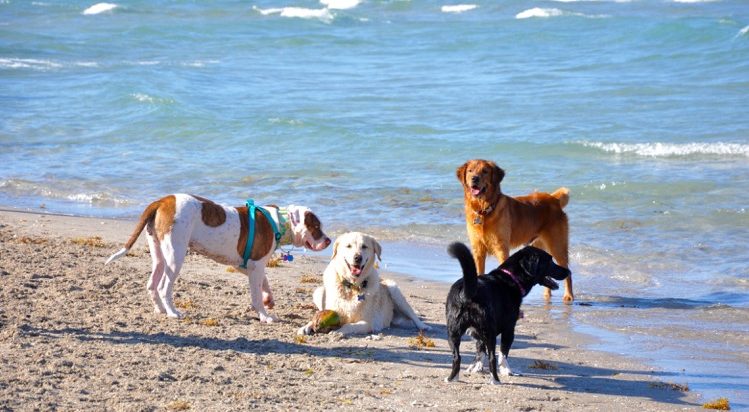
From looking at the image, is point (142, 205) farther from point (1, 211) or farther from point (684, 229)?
point (684, 229)

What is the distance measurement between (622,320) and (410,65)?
957 inches

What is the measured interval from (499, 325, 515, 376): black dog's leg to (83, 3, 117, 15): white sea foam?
48.1 m

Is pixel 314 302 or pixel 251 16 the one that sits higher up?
pixel 251 16

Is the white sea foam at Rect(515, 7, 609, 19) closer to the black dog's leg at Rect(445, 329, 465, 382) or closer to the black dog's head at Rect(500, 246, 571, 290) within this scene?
the black dog's head at Rect(500, 246, 571, 290)

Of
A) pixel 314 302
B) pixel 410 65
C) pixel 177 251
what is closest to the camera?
pixel 177 251

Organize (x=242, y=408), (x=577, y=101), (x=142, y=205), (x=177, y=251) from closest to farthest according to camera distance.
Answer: (x=242, y=408)
(x=177, y=251)
(x=142, y=205)
(x=577, y=101)

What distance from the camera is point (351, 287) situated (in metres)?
9.09

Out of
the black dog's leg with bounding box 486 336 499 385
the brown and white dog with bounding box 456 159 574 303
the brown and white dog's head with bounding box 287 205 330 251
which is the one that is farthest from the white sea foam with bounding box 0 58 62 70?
the black dog's leg with bounding box 486 336 499 385

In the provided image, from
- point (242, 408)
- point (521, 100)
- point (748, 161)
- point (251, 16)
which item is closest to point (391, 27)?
point (251, 16)

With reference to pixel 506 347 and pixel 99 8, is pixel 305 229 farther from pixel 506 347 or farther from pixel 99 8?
pixel 99 8

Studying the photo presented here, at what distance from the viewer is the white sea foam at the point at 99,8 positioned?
174ft

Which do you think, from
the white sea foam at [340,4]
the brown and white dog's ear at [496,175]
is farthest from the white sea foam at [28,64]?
the brown and white dog's ear at [496,175]

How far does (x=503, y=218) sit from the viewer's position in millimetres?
10695

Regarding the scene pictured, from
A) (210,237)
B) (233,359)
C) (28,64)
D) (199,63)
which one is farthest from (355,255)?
(28,64)
